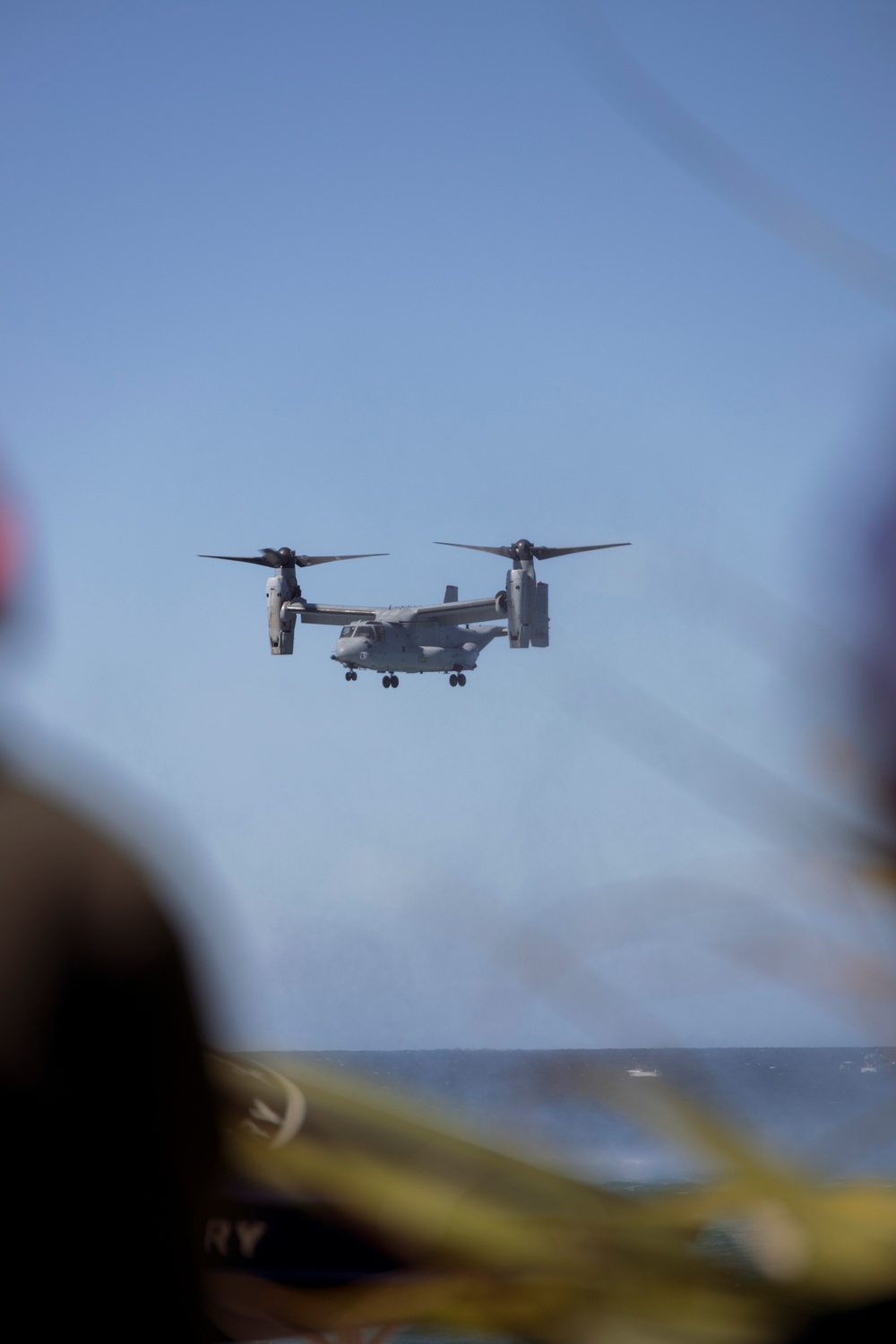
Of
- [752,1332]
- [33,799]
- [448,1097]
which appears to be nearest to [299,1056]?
[448,1097]

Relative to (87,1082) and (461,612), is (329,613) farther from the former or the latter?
(87,1082)

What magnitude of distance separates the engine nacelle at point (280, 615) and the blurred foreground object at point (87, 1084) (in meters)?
50.4

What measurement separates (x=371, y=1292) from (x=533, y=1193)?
0.50 feet

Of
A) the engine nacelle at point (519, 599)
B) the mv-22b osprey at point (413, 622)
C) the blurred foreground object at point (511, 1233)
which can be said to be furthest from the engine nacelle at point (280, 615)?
the blurred foreground object at point (511, 1233)

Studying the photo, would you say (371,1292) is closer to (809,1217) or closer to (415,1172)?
(415,1172)

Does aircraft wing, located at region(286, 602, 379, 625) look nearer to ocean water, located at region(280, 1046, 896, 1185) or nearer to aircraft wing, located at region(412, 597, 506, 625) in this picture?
aircraft wing, located at region(412, 597, 506, 625)

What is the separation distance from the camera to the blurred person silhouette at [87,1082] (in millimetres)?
750

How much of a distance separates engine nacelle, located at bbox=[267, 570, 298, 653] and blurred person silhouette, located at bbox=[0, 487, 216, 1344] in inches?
1986

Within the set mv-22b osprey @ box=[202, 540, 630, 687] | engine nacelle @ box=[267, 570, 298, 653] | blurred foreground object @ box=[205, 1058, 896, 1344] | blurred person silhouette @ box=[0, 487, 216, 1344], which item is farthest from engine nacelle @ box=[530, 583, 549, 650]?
blurred person silhouette @ box=[0, 487, 216, 1344]

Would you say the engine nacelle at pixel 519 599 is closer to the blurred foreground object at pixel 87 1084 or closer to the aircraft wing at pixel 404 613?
the aircraft wing at pixel 404 613

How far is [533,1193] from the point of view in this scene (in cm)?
75

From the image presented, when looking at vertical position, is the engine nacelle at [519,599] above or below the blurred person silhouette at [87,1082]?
Result: above

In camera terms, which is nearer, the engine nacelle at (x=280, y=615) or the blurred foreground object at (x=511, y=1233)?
the blurred foreground object at (x=511, y=1233)

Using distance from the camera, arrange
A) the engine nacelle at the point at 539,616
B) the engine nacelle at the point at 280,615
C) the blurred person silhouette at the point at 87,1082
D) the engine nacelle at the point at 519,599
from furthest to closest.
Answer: the engine nacelle at the point at 280,615
the engine nacelle at the point at 519,599
the engine nacelle at the point at 539,616
the blurred person silhouette at the point at 87,1082
